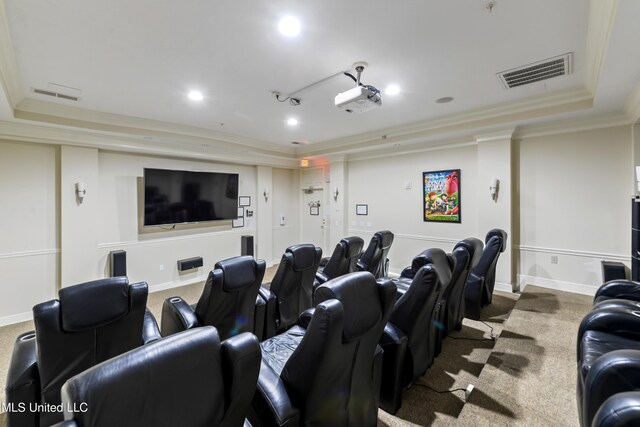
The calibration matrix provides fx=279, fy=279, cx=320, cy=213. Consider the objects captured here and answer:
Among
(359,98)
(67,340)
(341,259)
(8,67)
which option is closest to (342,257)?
(341,259)

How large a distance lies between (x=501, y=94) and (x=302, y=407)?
4.07 m

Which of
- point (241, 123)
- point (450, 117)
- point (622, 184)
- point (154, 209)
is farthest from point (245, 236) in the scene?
point (622, 184)

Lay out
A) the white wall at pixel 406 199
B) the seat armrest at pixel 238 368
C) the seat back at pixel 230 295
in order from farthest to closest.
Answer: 1. the white wall at pixel 406 199
2. the seat back at pixel 230 295
3. the seat armrest at pixel 238 368

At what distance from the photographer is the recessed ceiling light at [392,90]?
10.8 ft

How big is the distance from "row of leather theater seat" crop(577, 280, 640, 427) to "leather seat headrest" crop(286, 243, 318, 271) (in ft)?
6.81

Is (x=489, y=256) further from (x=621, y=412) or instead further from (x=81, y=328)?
(x=81, y=328)

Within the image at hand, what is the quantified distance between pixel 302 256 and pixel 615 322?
2.30m

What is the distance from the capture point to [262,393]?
4.39ft

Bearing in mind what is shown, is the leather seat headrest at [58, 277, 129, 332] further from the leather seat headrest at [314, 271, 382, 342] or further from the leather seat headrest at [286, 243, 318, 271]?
the leather seat headrest at [286, 243, 318, 271]

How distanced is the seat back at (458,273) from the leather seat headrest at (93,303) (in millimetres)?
2600

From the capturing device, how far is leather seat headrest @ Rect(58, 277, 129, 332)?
153 centimetres

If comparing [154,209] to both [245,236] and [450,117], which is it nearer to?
[245,236]

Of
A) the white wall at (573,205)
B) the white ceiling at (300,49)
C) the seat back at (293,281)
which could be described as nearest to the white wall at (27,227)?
the white ceiling at (300,49)

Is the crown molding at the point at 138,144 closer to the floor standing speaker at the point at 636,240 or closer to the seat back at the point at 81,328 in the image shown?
the seat back at the point at 81,328
